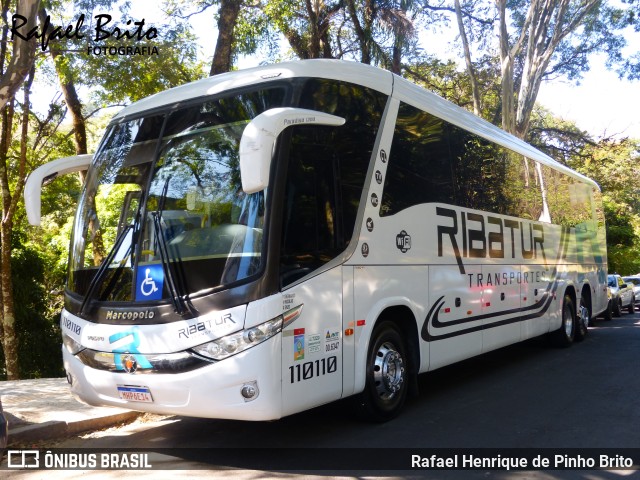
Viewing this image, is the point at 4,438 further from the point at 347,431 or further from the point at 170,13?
the point at 170,13

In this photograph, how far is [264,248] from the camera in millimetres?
5270

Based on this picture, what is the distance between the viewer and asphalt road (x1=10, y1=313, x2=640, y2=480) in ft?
19.3

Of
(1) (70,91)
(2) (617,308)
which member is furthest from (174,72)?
(2) (617,308)

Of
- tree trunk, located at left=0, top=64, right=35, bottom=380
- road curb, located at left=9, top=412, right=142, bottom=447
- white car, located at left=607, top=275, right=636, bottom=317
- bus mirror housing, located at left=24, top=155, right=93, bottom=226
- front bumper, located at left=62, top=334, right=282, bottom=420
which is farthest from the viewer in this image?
white car, located at left=607, top=275, right=636, bottom=317

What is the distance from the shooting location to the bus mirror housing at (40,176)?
→ 19.8 feet

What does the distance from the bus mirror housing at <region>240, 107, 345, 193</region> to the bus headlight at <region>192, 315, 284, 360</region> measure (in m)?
1.09

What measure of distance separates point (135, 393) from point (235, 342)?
103 centimetres

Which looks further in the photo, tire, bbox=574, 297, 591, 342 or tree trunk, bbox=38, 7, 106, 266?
tire, bbox=574, 297, 591, 342

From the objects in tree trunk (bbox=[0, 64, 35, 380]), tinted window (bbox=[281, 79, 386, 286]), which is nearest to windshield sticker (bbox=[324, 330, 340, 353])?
tinted window (bbox=[281, 79, 386, 286])

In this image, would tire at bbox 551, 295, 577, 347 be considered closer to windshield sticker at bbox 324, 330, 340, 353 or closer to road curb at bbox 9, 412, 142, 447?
windshield sticker at bbox 324, 330, 340, 353

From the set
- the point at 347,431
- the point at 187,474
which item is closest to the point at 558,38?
the point at 347,431

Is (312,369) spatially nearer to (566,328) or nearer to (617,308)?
(566,328)

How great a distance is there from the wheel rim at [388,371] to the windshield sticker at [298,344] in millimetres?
1285

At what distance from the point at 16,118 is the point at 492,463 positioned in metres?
15.5
